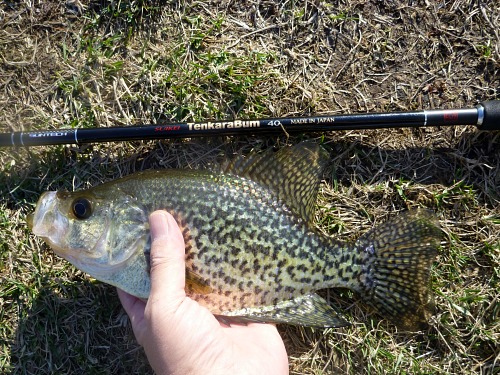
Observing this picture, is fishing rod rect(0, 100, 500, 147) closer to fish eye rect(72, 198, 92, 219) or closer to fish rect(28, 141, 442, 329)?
fish rect(28, 141, 442, 329)

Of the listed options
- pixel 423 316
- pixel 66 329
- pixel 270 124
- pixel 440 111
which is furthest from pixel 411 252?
pixel 66 329

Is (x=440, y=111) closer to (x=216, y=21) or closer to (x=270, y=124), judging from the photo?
(x=270, y=124)

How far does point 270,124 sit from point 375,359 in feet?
6.62

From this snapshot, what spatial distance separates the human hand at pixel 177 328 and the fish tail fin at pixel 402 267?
3.34 ft

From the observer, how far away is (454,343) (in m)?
3.48

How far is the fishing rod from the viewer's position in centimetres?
334

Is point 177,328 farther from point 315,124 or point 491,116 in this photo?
point 491,116

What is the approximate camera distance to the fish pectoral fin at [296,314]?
3.13m

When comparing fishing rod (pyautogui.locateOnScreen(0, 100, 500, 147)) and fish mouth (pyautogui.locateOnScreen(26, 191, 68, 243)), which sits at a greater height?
fishing rod (pyautogui.locateOnScreen(0, 100, 500, 147))

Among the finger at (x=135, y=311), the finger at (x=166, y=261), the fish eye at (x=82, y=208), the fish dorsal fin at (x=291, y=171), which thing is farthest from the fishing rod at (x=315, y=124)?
the finger at (x=135, y=311)

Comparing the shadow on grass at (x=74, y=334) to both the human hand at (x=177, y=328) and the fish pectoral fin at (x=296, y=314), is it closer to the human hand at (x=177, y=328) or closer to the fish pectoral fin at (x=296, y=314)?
the human hand at (x=177, y=328)

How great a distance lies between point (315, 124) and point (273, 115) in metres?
0.43

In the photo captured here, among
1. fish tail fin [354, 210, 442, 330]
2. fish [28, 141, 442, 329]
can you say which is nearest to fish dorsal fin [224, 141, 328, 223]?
fish [28, 141, 442, 329]

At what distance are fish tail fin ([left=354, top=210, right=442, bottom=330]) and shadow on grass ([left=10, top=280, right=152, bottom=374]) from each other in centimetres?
195
